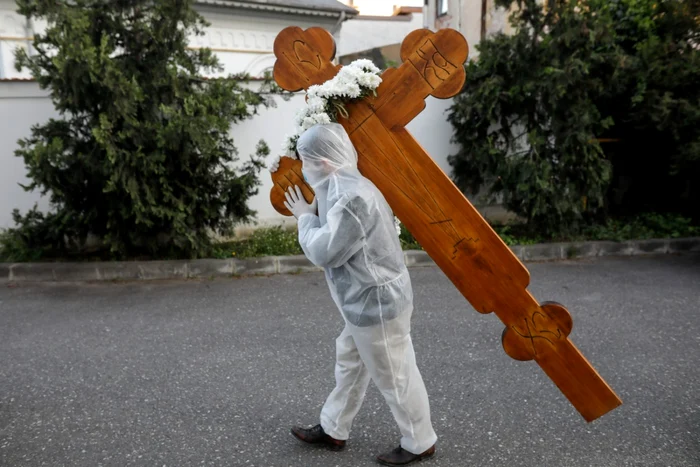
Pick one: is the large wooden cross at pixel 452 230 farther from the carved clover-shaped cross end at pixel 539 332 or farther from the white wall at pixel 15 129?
the white wall at pixel 15 129

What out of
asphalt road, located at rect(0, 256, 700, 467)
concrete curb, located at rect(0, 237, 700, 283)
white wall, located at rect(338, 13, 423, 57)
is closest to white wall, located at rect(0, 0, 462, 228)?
concrete curb, located at rect(0, 237, 700, 283)

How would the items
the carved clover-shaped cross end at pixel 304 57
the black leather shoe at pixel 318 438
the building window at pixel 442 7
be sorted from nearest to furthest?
the carved clover-shaped cross end at pixel 304 57 < the black leather shoe at pixel 318 438 < the building window at pixel 442 7

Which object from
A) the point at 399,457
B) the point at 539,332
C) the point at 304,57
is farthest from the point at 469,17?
the point at 399,457

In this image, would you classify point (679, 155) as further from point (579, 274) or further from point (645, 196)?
point (579, 274)

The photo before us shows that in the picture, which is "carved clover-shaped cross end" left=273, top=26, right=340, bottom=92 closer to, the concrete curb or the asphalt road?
the asphalt road

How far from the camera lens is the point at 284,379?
12.6ft

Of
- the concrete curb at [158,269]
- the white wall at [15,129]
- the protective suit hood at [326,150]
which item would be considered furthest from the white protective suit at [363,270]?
the white wall at [15,129]

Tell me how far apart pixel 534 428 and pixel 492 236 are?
145 cm

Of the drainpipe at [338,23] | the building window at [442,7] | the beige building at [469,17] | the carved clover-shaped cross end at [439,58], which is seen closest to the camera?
the carved clover-shaped cross end at [439,58]

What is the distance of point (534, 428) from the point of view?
3148mm

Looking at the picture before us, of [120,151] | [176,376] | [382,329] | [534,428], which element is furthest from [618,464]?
[120,151]

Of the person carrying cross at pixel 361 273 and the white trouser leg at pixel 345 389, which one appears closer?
the person carrying cross at pixel 361 273

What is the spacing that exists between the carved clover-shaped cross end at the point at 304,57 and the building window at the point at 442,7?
16.1 meters

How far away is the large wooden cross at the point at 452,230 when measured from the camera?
237 cm
